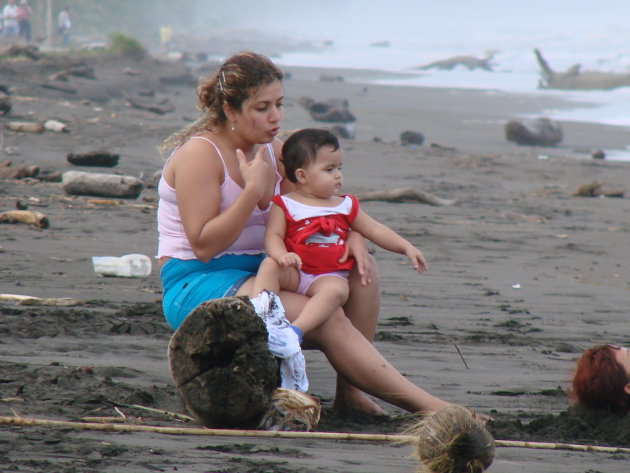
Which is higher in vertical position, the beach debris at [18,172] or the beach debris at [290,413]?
the beach debris at [290,413]

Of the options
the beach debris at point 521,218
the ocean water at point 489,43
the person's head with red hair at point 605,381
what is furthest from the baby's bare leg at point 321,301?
the ocean water at point 489,43

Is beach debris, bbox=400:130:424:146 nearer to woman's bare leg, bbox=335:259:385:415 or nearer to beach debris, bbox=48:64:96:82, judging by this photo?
beach debris, bbox=48:64:96:82

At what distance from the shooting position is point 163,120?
57.9 feet

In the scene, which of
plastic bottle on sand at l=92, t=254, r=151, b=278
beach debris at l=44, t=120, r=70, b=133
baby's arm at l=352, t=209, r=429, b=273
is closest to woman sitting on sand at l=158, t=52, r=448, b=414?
baby's arm at l=352, t=209, r=429, b=273

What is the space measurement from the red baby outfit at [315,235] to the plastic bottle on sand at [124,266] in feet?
7.74

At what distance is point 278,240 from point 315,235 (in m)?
0.18

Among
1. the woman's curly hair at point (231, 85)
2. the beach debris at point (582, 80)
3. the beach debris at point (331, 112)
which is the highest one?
the woman's curly hair at point (231, 85)

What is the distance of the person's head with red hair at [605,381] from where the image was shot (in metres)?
3.89

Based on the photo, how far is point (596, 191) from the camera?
1188 centimetres

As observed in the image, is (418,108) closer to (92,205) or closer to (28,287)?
(92,205)

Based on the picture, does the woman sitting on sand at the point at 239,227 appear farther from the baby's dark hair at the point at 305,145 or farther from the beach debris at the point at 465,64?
the beach debris at the point at 465,64

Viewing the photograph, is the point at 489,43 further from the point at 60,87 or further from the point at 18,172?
the point at 18,172

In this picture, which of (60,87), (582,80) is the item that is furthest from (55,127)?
(582,80)

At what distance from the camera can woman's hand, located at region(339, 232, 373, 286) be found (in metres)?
4.14
